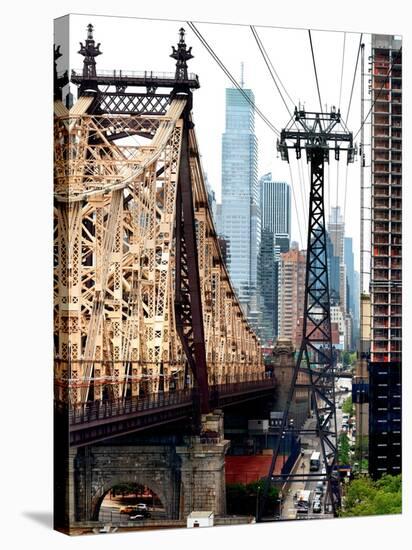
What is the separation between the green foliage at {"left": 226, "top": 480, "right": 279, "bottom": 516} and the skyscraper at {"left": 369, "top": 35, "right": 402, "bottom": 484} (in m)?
1.89

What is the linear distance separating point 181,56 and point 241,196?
93.3 inches

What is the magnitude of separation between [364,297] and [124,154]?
15.3 ft

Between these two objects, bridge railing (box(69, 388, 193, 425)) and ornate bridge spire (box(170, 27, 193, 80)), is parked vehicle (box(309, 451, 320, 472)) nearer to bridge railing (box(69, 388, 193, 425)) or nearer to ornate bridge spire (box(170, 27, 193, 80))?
bridge railing (box(69, 388, 193, 425))

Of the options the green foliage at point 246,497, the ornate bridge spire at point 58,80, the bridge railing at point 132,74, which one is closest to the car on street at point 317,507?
the green foliage at point 246,497

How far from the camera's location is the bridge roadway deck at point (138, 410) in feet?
73.2

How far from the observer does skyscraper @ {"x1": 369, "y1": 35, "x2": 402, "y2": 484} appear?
25.4 meters

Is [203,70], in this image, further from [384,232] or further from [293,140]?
[384,232]

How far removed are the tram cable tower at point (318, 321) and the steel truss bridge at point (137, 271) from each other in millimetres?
692

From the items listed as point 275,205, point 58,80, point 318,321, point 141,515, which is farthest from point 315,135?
point 141,515

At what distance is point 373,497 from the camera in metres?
25.2

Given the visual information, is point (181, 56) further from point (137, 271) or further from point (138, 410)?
point (138, 410)

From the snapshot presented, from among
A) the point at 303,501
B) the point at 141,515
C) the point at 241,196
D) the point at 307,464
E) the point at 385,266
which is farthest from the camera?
the point at 385,266

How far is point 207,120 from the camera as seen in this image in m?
Answer: 23.9

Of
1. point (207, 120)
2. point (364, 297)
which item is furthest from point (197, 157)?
point (364, 297)
